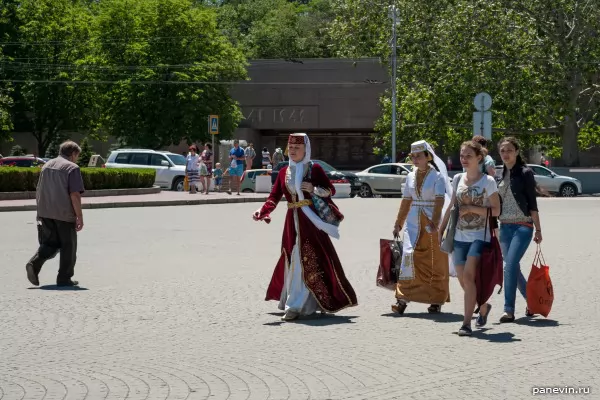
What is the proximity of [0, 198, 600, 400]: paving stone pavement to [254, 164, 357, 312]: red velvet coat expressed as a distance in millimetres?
232

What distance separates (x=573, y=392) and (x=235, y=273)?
333 inches

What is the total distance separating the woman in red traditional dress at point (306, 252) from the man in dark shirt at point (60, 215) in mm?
3412

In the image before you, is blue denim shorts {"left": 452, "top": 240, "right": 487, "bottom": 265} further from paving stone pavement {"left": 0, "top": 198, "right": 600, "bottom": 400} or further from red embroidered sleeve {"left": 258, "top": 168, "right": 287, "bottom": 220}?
red embroidered sleeve {"left": 258, "top": 168, "right": 287, "bottom": 220}

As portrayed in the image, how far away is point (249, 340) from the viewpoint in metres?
9.63

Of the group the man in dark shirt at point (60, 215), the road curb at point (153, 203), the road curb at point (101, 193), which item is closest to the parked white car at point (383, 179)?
the road curb at point (153, 203)

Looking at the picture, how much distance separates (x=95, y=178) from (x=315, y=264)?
28273 mm

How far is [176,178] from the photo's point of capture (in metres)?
47.2

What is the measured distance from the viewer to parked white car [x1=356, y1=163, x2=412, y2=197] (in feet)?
150

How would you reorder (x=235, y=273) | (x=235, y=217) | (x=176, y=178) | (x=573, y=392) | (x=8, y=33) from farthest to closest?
A: (x=8, y=33)
(x=176, y=178)
(x=235, y=217)
(x=235, y=273)
(x=573, y=392)

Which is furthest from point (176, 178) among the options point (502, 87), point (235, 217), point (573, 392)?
point (573, 392)

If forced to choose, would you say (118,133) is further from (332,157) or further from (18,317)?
(18,317)

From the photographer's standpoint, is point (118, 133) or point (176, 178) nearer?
point (176, 178)

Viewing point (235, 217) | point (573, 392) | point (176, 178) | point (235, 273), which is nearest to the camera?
point (573, 392)

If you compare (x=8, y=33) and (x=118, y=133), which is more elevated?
(x=8, y=33)
